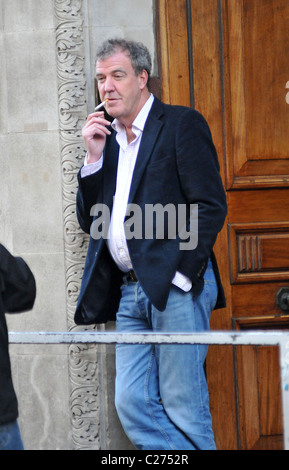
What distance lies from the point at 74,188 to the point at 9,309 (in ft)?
5.14

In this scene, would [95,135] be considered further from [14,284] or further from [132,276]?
[14,284]

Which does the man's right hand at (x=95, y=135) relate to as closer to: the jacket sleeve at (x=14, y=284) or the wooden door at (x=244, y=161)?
the wooden door at (x=244, y=161)

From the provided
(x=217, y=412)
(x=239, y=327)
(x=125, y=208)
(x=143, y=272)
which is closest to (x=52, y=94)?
(x=125, y=208)

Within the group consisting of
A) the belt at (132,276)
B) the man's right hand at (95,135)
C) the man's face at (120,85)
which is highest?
the man's face at (120,85)

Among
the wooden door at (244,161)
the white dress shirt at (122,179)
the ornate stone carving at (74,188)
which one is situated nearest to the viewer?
the white dress shirt at (122,179)

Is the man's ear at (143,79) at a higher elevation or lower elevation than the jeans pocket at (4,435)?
higher

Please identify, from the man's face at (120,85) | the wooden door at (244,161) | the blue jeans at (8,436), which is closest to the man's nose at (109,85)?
the man's face at (120,85)

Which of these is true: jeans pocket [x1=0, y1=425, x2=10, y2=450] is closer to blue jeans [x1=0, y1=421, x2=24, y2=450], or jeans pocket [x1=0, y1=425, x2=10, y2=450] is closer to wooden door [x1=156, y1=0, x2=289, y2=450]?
blue jeans [x1=0, y1=421, x2=24, y2=450]

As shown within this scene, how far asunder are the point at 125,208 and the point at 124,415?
0.86 meters

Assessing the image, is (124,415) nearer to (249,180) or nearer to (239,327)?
(239,327)

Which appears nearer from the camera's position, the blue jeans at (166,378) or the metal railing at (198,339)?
the metal railing at (198,339)

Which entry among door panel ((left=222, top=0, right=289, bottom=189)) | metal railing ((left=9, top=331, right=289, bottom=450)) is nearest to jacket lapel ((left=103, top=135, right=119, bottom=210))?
door panel ((left=222, top=0, right=289, bottom=189))

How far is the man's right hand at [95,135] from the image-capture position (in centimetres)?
356

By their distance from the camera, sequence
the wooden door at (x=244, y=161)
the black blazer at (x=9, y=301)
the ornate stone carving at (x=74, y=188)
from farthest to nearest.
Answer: the wooden door at (x=244, y=161) < the ornate stone carving at (x=74, y=188) < the black blazer at (x=9, y=301)
